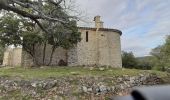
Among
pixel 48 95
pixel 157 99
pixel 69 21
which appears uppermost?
pixel 69 21

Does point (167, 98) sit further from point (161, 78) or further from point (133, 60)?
point (133, 60)

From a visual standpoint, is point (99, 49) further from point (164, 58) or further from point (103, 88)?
point (103, 88)

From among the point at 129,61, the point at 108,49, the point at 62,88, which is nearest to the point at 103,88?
the point at 62,88

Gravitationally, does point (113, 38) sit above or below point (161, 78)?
above

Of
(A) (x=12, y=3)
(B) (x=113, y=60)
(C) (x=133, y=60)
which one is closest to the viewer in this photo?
(A) (x=12, y=3)

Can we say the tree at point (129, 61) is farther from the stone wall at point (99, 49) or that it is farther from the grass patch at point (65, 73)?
the grass patch at point (65, 73)

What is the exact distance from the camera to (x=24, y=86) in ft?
53.4

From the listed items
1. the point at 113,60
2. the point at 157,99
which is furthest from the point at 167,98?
the point at 113,60

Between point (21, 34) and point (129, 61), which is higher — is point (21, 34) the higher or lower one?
the higher one

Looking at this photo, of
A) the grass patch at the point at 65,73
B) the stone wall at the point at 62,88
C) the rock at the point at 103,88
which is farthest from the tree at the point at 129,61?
the rock at the point at 103,88

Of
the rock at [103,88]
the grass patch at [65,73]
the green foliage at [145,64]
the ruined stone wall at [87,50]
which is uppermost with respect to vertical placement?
the ruined stone wall at [87,50]

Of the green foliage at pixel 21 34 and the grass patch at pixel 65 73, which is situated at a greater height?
the green foliage at pixel 21 34

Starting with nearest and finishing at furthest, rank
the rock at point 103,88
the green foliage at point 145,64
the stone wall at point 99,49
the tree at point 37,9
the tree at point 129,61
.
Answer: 1. the tree at point 37,9
2. the rock at point 103,88
3. the stone wall at point 99,49
4. the tree at point 129,61
5. the green foliage at point 145,64

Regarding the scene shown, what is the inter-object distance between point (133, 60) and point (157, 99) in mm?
42714
